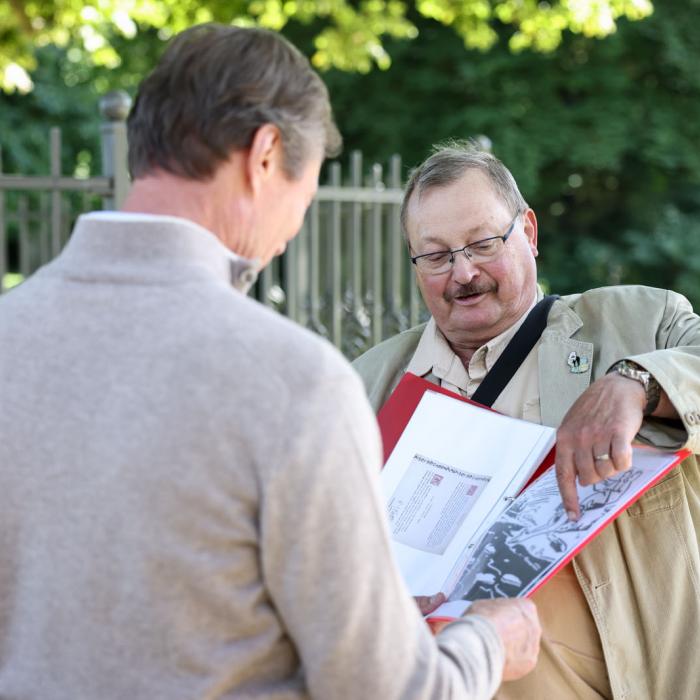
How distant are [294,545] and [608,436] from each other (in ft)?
2.94

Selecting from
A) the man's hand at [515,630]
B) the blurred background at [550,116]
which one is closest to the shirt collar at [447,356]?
the man's hand at [515,630]

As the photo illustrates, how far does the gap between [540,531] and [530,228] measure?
1055 millimetres

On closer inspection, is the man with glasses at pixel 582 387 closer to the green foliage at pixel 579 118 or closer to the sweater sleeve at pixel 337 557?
the sweater sleeve at pixel 337 557

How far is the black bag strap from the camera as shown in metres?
2.51

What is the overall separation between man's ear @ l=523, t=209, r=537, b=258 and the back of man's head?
1.41 metres

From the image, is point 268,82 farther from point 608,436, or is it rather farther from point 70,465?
point 608,436

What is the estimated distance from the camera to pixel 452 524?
2.12 meters

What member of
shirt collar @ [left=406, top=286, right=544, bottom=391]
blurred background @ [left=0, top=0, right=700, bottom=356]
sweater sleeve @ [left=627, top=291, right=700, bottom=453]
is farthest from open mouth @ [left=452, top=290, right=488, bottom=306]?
blurred background @ [left=0, top=0, right=700, bottom=356]

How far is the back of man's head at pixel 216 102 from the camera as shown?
1.36 meters

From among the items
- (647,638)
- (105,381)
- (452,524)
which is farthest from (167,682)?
(647,638)

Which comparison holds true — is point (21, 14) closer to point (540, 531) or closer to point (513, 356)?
point (513, 356)

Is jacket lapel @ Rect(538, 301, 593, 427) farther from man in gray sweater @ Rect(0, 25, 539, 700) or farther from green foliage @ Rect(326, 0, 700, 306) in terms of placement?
green foliage @ Rect(326, 0, 700, 306)

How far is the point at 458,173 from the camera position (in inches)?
104

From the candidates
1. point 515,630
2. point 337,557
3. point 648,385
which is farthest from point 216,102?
point 648,385
